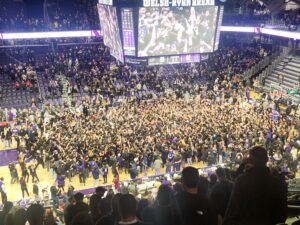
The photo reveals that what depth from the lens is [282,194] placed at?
384cm

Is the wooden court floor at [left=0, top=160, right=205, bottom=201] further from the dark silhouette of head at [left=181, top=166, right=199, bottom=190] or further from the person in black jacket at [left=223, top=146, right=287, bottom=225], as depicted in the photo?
the person in black jacket at [left=223, top=146, right=287, bottom=225]

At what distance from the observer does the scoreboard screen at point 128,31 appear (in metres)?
21.5

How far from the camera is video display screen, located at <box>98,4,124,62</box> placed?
22978 millimetres

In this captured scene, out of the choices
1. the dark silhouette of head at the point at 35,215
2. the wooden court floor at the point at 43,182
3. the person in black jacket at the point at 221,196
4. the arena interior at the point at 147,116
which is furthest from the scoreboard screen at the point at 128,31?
the dark silhouette of head at the point at 35,215

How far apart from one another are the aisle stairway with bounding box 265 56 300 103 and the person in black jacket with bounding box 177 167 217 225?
86.7ft

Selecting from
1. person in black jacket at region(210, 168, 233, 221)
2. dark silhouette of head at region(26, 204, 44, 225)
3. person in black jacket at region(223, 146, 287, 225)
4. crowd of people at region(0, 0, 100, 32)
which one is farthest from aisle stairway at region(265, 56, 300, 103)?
dark silhouette of head at region(26, 204, 44, 225)

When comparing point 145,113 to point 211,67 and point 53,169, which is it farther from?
point 211,67

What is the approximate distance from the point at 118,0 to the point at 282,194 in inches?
770

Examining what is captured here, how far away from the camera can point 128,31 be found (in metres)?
22.2

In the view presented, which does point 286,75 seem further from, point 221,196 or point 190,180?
point 190,180

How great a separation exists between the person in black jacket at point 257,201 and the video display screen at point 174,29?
18692 mm

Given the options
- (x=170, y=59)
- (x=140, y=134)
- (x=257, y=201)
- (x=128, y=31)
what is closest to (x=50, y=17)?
(x=128, y=31)

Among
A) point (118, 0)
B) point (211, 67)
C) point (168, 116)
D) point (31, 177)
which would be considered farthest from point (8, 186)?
point (211, 67)

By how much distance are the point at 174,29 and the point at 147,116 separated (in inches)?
230
